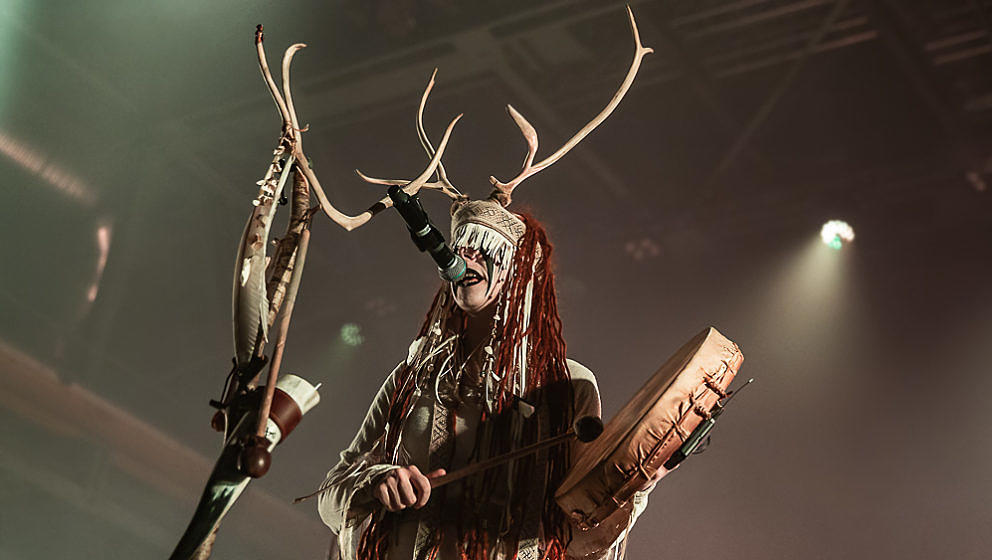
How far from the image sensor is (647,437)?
1241mm

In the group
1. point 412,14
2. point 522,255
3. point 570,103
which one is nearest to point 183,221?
point 412,14

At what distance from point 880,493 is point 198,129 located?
2148mm

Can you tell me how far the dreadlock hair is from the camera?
1.36m

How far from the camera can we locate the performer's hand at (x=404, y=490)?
1.26 m

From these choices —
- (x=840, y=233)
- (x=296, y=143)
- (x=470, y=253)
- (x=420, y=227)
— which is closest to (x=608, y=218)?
(x=840, y=233)

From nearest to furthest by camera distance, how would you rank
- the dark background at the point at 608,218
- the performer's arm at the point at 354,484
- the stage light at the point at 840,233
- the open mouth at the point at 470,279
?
1. the performer's arm at the point at 354,484
2. the open mouth at the point at 470,279
3. the dark background at the point at 608,218
4. the stage light at the point at 840,233

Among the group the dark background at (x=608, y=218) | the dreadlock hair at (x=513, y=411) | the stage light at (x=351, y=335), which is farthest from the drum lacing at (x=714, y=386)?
the stage light at (x=351, y=335)

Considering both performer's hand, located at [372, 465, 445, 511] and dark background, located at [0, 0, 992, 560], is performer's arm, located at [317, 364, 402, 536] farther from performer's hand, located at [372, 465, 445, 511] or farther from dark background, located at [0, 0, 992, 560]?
dark background, located at [0, 0, 992, 560]

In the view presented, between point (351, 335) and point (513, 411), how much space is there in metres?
1.35

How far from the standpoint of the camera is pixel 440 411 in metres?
1.46

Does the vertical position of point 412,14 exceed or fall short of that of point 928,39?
it exceeds it

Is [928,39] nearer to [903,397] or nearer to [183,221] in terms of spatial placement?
[903,397]

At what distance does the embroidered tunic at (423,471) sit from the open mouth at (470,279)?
0.18 meters

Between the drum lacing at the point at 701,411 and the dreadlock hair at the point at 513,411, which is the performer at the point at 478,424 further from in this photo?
the drum lacing at the point at 701,411
